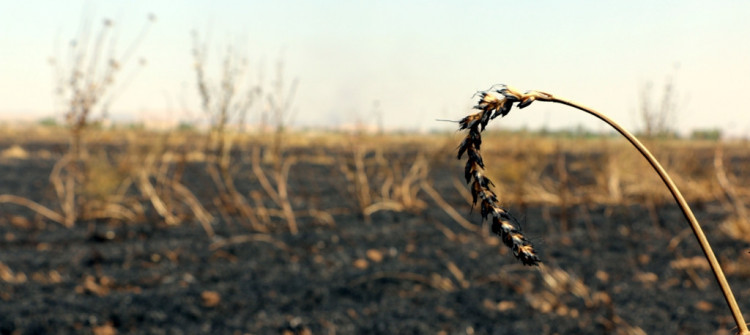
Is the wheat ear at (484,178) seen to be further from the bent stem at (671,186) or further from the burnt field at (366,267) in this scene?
the burnt field at (366,267)

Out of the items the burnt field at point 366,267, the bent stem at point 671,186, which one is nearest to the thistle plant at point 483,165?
the bent stem at point 671,186

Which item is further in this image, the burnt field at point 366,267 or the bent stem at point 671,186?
the burnt field at point 366,267

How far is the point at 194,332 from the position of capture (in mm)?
5211

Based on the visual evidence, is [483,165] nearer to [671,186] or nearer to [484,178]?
[484,178]

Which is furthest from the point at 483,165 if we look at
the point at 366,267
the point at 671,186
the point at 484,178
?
the point at 366,267

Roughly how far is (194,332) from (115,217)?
584 centimetres

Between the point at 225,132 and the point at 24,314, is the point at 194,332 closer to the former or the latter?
the point at 24,314

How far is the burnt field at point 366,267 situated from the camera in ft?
18.1

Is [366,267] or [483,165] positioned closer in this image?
[483,165]

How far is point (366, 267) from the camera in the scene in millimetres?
7355

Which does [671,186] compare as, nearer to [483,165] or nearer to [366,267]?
[483,165]

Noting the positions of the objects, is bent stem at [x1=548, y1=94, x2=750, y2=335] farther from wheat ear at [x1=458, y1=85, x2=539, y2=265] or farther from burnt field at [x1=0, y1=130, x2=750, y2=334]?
→ burnt field at [x1=0, y1=130, x2=750, y2=334]

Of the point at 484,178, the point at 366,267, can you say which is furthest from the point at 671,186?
the point at 366,267

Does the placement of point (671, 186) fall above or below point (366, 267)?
above
